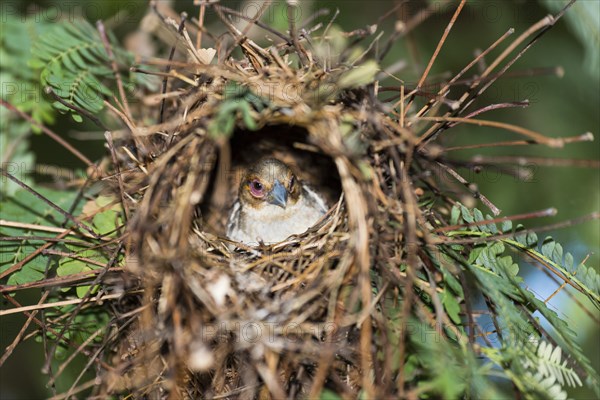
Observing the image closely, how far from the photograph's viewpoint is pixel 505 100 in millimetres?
4934

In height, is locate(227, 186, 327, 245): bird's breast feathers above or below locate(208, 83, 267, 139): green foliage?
below

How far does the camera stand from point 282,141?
4.70 metres

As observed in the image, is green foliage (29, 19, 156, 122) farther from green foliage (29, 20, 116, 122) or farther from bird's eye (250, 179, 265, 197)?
bird's eye (250, 179, 265, 197)

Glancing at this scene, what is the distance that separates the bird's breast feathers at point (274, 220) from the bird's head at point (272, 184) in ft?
0.17

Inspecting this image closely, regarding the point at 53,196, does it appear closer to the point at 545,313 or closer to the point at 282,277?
the point at 282,277

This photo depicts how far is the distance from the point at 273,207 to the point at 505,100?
202cm

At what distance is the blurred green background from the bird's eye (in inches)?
43.3

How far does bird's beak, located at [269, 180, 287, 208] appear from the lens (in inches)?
170

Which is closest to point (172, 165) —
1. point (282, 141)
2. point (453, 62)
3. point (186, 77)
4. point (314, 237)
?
point (186, 77)

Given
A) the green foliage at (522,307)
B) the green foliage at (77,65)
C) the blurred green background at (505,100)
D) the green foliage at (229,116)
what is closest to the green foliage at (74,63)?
the green foliage at (77,65)

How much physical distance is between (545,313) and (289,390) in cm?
106

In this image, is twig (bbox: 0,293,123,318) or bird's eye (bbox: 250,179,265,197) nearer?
twig (bbox: 0,293,123,318)

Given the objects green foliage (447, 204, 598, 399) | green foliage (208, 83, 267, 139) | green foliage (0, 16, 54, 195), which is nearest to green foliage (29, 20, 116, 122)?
green foliage (0, 16, 54, 195)

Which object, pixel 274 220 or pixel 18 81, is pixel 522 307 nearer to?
pixel 274 220
